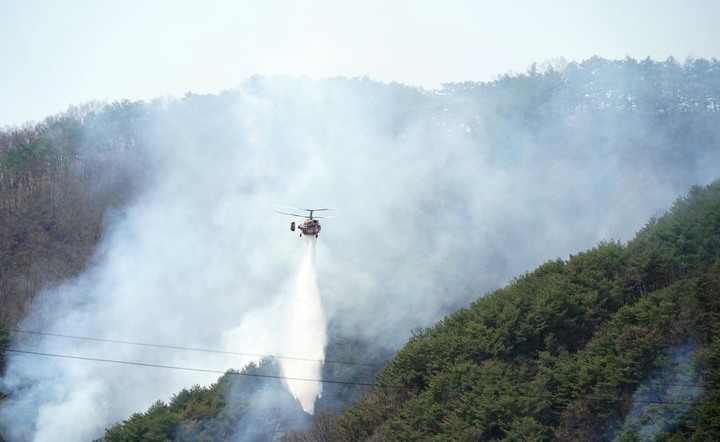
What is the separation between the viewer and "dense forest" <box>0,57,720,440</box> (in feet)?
98.3

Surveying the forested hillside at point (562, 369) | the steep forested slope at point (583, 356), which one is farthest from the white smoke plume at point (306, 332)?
the steep forested slope at point (583, 356)

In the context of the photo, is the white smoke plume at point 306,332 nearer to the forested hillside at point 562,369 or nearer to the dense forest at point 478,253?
the dense forest at point 478,253

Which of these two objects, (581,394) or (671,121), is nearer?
(581,394)

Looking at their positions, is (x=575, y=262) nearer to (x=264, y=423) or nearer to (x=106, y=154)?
(x=264, y=423)

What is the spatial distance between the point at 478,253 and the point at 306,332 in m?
18.8

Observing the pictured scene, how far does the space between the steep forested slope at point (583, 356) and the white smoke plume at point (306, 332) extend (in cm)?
1235

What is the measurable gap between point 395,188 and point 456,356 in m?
38.7

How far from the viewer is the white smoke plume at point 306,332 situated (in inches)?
→ 1949

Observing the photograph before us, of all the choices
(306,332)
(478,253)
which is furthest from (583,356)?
(478,253)

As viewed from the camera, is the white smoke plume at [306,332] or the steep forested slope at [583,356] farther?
the white smoke plume at [306,332]

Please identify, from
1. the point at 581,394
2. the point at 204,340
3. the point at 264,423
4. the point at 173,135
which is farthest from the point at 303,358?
the point at 173,135

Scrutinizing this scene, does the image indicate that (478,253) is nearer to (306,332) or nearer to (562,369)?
(306,332)

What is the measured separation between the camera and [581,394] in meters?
29.8

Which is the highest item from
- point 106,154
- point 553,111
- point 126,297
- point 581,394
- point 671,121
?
point 106,154
